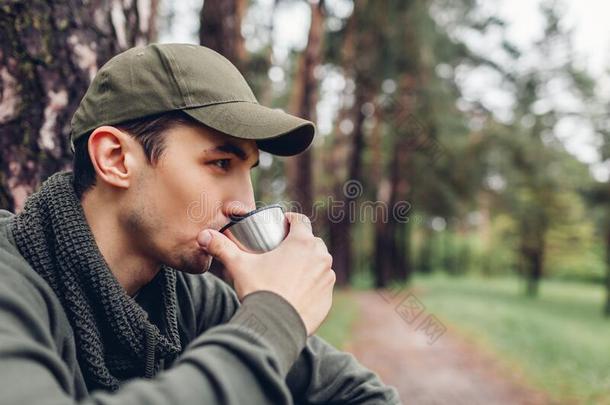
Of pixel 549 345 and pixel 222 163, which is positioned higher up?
pixel 222 163

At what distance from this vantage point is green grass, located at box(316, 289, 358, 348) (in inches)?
377

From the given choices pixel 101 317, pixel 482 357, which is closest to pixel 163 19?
pixel 482 357

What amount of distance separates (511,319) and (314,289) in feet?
43.5

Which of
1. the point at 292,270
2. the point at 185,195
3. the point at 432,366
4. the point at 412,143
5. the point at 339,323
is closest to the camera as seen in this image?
the point at 292,270

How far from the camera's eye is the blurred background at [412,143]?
2305 millimetres

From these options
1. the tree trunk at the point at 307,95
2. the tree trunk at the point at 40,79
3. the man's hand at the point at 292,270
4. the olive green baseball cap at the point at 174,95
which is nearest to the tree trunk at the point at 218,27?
the tree trunk at the point at 40,79

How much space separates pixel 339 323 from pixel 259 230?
10.4 metres

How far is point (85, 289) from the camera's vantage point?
148 cm

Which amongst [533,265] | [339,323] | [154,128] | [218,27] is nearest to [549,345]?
[339,323]

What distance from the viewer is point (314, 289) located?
53.9 inches

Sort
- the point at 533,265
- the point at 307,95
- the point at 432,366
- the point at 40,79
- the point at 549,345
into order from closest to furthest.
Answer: the point at 40,79 < the point at 432,366 < the point at 549,345 < the point at 307,95 < the point at 533,265

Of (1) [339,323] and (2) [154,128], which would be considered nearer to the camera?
(2) [154,128]

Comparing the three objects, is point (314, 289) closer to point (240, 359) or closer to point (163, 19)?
point (240, 359)

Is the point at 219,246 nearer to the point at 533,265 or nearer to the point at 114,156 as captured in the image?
the point at 114,156
